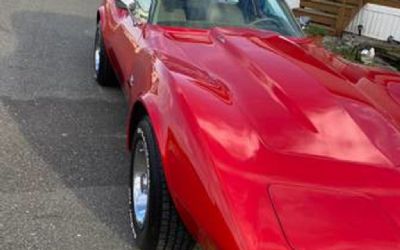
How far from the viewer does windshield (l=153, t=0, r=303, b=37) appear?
4.11m

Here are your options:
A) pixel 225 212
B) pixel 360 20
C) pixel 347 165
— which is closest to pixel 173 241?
pixel 225 212

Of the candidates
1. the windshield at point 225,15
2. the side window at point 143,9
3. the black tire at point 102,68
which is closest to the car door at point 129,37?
the side window at point 143,9

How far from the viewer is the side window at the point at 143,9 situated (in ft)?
13.5

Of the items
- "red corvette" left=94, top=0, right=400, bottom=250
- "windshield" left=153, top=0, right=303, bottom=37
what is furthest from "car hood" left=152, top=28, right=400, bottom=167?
"windshield" left=153, top=0, right=303, bottom=37

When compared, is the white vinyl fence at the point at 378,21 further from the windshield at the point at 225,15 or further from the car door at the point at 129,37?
the car door at the point at 129,37

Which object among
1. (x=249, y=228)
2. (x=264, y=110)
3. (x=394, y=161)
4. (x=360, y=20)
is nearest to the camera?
(x=249, y=228)

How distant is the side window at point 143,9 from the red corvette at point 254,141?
0.02 m

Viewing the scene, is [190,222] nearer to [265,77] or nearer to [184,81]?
[184,81]

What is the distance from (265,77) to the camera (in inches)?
123

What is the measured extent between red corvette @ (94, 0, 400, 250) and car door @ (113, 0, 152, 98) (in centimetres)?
2

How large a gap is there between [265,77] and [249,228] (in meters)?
1.19

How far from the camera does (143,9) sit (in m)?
4.18

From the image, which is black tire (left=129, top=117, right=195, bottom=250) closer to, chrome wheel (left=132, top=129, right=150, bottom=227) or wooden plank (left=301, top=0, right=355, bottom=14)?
chrome wheel (left=132, top=129, right=150, bottom=227)

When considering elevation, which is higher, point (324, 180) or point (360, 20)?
point (324, 180)
